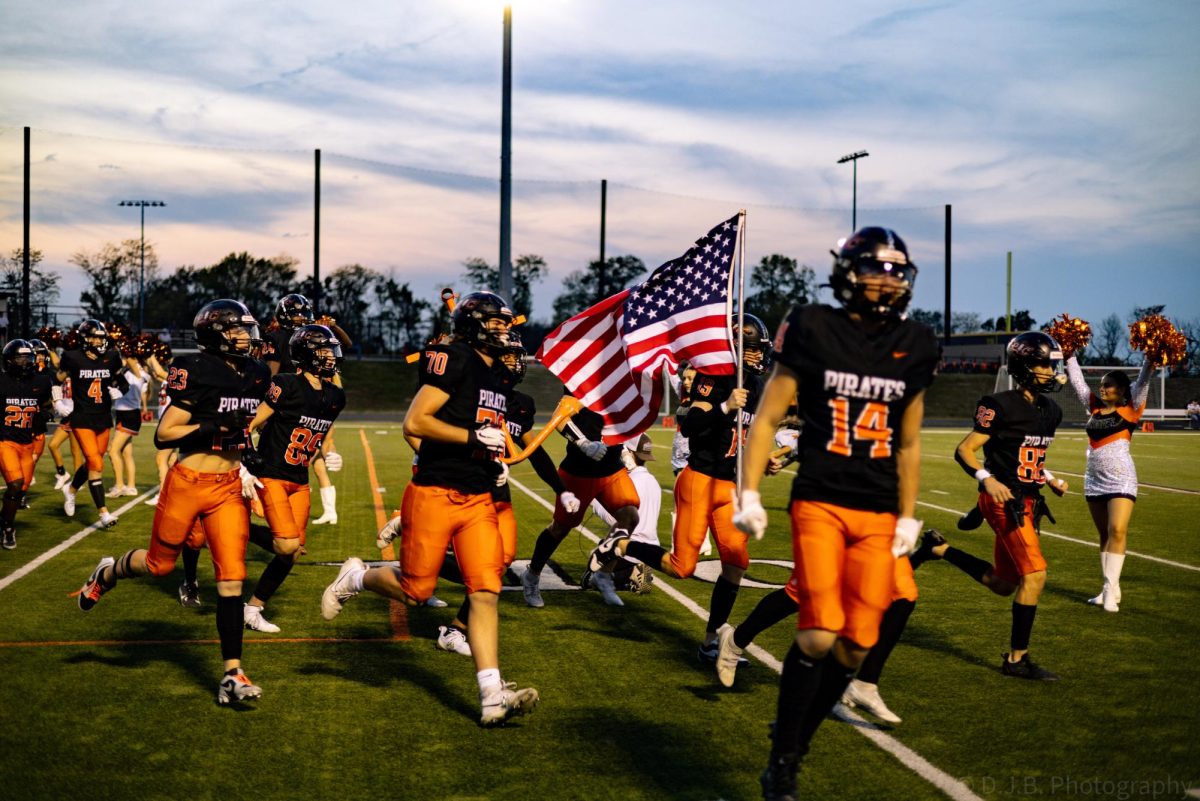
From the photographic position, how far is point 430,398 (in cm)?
557

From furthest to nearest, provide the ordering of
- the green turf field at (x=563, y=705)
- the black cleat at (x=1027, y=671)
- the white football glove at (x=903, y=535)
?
the black cleat at (x=1027, y=671) → the green turf field at (x=563, y=705) → the white football glove at (x=903, y=535)

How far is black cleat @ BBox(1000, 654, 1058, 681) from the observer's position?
21.3 ft

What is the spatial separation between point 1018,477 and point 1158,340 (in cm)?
405

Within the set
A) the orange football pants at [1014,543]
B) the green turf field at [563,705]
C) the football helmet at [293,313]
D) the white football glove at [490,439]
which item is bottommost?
the green turf field at [563,705]

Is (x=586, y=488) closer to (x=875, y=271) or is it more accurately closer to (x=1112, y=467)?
(x=1112, y=467)

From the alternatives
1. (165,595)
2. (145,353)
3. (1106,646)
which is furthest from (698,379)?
(145,353)

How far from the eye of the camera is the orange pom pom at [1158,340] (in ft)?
32.0

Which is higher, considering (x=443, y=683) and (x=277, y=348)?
(x=277, y=348)

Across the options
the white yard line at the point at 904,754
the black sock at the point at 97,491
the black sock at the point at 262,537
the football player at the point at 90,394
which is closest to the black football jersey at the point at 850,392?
the white yard line at the point at 904,754

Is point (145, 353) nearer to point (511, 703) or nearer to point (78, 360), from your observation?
point (78, 360)

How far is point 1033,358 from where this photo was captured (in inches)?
264

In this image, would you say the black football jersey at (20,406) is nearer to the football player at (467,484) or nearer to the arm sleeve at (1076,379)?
the football player at (467,484)

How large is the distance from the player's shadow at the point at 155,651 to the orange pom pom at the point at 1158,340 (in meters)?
7.85

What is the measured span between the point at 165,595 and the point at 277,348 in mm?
2717
